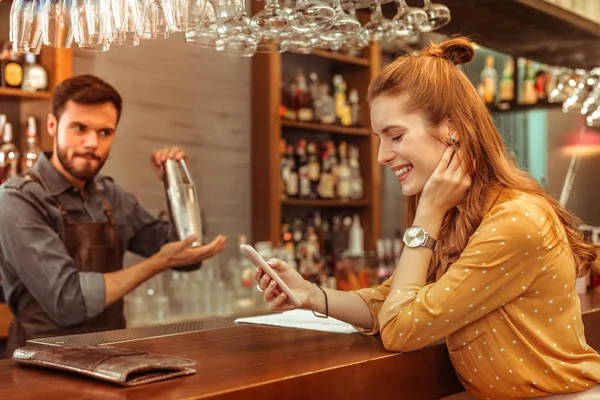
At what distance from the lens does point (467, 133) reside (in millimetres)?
1879

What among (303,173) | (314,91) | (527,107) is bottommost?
(303,173)

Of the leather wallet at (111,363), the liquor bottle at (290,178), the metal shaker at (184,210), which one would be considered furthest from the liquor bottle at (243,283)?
the leather wallet at (111,363)

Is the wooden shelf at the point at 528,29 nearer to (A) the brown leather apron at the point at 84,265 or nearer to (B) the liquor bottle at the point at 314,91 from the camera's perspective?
(A) the brown leather apron at the point at 84,265

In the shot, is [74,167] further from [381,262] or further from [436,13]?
[381,262]

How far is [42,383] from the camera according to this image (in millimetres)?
1524

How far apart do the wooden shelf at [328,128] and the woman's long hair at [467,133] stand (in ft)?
9.03

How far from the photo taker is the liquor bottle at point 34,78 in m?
3.47

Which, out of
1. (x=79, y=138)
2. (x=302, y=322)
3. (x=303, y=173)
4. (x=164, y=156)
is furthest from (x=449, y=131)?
(x=303, y=173)

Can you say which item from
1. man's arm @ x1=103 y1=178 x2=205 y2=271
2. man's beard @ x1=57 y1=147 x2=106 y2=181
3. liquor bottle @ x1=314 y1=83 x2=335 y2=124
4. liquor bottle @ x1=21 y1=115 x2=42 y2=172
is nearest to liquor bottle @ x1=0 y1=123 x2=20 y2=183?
liquor bottle @ x1=21 y1=115 x2=42 y2=172

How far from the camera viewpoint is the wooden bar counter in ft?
4.72

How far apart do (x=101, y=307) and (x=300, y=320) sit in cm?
79

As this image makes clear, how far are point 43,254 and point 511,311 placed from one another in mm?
1580

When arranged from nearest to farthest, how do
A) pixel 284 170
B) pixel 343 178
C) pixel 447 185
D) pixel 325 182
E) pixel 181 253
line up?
pixel 447 185
pixel 181 253
pixel 284 170
pixel 325 182
pixel 343 178

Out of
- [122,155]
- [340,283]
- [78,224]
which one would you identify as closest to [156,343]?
[78,224]
